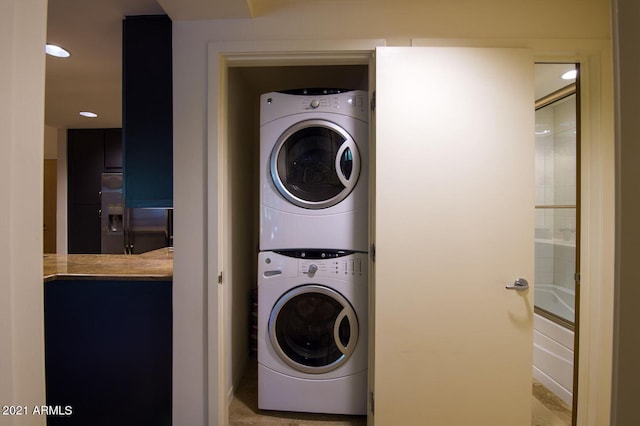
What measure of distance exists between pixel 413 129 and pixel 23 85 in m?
1.30

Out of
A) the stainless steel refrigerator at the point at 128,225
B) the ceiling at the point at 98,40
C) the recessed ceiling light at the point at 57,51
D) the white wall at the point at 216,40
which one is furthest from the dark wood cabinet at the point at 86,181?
the white wall at the point at 216,40

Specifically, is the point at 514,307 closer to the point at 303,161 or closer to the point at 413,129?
the point at 413,129

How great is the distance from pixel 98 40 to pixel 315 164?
1.79 meters

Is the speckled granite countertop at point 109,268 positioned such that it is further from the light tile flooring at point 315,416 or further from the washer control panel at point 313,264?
the light tile flooring at point 315,416

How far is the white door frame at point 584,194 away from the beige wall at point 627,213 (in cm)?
106

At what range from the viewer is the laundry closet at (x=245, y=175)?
1.77 m

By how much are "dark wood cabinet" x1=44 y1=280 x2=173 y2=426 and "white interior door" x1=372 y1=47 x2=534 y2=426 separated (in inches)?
49.6

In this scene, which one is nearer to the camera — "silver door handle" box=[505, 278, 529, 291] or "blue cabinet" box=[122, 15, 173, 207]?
"silver door handle" box=[505, 278, 529, 291]

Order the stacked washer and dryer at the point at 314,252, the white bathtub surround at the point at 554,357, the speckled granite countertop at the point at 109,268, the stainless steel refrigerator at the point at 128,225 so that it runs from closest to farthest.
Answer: the speckled granite countertop at the point at 109,268 → the stacked washer and dryer at the point at 314,252 → the white bathtub surround at the point at 554,357 → the stainless steel refrigerator at the point at 128,225

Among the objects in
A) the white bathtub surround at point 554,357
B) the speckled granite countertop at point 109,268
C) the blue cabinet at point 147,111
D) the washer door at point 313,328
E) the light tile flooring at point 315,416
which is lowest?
the light tile flooring at point 315,416

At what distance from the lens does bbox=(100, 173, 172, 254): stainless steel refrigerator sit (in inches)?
138

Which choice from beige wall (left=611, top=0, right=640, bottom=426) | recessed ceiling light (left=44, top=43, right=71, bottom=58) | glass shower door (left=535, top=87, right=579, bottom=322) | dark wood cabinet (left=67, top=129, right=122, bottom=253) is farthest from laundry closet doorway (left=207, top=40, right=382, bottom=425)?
dark wood cabinet (left=67, top=129, right=122, bottom=253)

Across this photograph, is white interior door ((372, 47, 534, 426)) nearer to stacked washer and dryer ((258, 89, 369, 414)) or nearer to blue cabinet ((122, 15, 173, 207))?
Result: stacked washer and dryer ((258, 89, 369, 414))

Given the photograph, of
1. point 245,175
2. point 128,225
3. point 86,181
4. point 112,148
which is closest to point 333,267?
point 245,175
